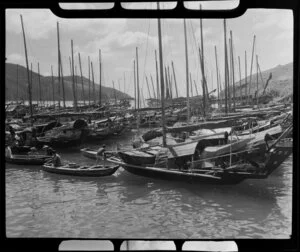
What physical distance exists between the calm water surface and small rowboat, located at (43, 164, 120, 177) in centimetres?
8

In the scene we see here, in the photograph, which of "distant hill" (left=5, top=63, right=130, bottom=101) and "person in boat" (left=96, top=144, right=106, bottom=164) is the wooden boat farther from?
"distant hill" (left=5, top=63, right=130, bottom=101)

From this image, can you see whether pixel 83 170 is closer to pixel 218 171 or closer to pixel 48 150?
pixel 48 150

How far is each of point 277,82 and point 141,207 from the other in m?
1.55

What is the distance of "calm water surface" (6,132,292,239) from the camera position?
1.95 metres

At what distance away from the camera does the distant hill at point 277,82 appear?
178cm

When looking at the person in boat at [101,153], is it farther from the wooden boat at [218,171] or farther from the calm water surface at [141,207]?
the wooden boat at [218,171]

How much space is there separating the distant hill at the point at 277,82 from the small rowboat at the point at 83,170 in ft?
6.00

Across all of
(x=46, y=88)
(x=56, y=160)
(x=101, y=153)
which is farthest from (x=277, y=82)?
(x=101, y=153)

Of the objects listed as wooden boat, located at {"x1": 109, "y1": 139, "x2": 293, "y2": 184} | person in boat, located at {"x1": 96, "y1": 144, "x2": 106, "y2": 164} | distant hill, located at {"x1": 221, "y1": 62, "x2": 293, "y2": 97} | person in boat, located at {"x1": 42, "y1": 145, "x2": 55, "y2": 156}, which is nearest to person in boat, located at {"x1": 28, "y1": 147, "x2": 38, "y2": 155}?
person in boat, located at {"x1": 42, "y1": 145, "x2": 55, "y2": 156}

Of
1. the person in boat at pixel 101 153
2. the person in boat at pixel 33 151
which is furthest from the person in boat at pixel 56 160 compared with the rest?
the person in boat at pixel 101 153

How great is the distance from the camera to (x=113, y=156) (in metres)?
4.18

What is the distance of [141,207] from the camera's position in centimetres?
296

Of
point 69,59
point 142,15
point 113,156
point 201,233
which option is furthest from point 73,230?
point 113,156

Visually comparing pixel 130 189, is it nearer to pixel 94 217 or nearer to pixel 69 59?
pixel 94 217
